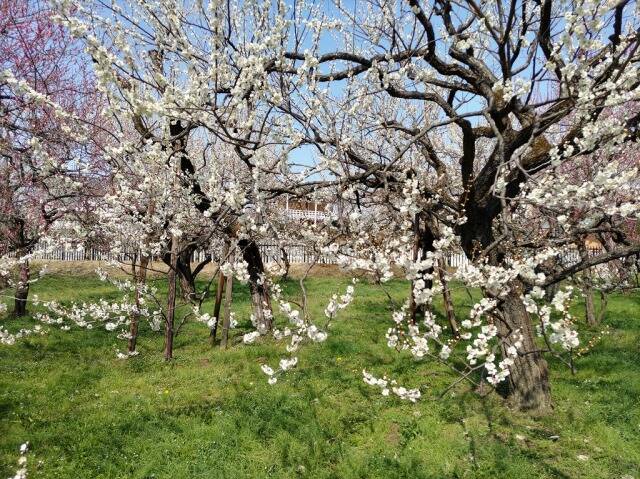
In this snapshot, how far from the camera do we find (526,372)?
261 inches

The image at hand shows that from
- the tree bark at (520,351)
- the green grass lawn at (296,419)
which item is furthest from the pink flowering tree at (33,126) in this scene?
the tree bark at (520,351)

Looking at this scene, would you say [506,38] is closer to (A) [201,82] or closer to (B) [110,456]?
(A) [201,82]

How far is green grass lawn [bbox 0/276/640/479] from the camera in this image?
547 cm

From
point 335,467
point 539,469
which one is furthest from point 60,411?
point 539,469

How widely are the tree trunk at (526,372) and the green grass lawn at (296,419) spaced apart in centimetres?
21

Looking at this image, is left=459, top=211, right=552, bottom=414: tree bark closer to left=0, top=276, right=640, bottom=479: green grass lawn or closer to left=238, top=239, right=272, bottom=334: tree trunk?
left=0, top=276, right=640, bottom=479: green grass lawn

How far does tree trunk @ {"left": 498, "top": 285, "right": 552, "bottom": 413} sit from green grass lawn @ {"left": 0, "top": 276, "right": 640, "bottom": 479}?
21cm

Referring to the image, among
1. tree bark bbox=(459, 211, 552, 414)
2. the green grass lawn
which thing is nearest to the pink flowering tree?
the green grass lawn

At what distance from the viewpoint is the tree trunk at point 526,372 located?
256 inches

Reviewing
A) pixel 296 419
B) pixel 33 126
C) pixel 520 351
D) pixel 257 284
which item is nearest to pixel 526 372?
pixel 520 351

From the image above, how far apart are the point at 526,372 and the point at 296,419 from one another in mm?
3231

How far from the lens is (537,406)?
658 centimetres

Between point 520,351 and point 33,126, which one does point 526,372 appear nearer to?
point 520,351

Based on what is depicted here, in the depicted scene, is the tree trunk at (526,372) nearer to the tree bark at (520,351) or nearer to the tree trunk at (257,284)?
the tree bark at (520,351)
